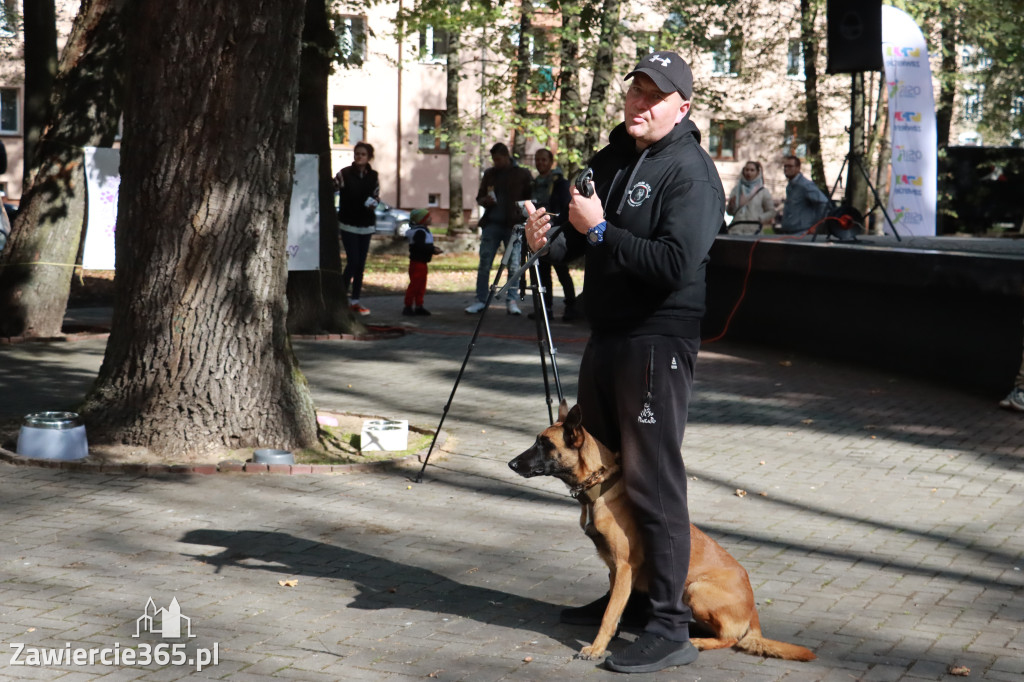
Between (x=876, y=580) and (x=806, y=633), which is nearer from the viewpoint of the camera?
(x=806, y=633)

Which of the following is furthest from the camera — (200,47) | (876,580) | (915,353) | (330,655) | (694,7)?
(694,7)

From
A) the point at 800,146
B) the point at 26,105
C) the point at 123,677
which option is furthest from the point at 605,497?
the point at 800,146

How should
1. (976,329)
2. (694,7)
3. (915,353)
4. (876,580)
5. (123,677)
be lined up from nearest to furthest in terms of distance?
1. (123,677)
2. (876,580)
3. (976,329)
4. (915,353)
5. (694,7)

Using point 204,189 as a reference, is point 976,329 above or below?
below

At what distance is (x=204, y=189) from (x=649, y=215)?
4119mm

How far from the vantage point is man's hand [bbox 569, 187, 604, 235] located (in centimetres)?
409

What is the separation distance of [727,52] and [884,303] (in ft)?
60.9

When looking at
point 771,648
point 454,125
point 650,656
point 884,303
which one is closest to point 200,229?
point 650,656

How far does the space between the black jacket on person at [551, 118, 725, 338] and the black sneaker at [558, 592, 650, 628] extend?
43.4 inches

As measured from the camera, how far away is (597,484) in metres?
4.34

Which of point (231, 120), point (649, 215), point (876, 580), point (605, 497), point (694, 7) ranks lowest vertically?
point (876, 580)

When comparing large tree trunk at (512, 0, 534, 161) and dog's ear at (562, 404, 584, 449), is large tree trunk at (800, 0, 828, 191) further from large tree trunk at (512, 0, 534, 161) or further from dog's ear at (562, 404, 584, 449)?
dog's ear at (562, 404, 584, 449)

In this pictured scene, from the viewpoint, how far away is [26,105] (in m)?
Result: 14.6

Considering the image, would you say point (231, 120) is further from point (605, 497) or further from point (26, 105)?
point (26, 105)
